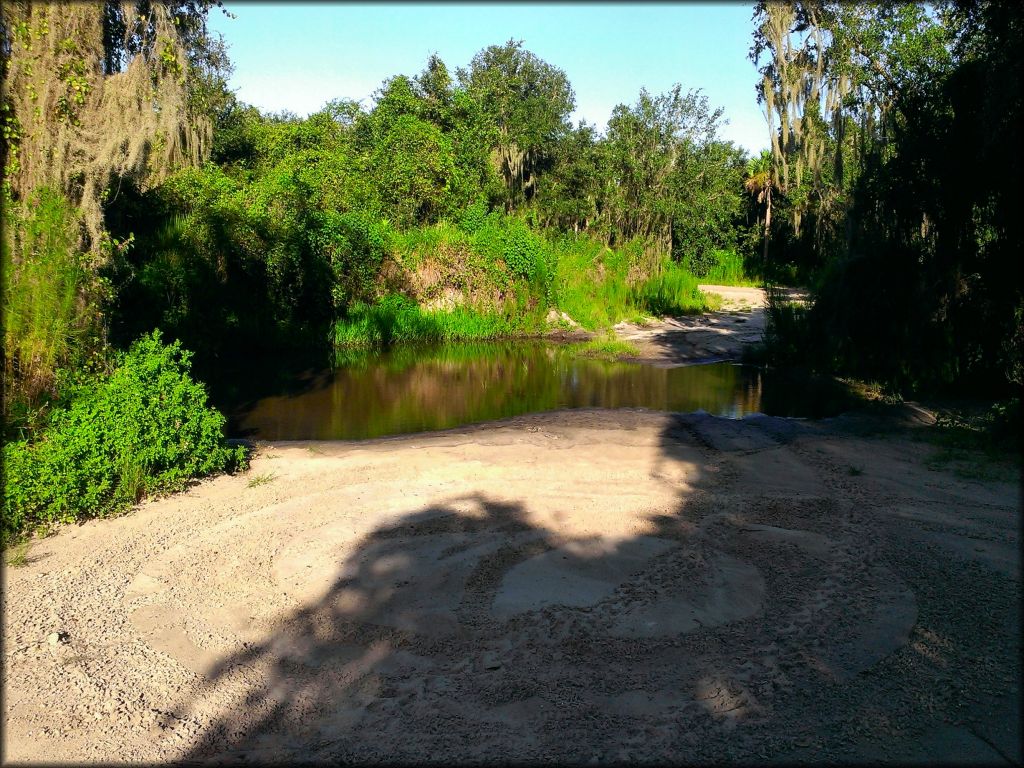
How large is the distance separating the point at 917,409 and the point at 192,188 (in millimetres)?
15221

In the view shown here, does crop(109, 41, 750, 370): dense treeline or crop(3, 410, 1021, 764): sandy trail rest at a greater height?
crop(109, 41, 750, 370): dense treeline

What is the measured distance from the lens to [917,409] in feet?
34.6

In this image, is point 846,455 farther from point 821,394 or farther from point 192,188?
point 192,188

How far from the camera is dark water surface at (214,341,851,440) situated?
38.6 ft

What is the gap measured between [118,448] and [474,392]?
7805 millimetres

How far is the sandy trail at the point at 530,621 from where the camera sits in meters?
3.85

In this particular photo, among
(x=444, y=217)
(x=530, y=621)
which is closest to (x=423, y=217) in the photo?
(x=444, y=217)

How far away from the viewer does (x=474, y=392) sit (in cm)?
1412

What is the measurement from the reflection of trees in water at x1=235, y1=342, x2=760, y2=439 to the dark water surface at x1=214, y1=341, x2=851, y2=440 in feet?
0.06

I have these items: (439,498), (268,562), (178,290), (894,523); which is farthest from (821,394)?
(178,290)

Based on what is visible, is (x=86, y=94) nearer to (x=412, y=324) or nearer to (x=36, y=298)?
(x=36, y=298)

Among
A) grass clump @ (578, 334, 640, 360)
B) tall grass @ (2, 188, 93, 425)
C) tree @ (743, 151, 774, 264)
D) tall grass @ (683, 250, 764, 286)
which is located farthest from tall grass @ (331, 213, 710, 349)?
tall grass @ (2, 188, 93, 425)

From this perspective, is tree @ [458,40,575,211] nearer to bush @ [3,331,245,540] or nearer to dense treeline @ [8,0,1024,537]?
dense treeline @ [8,0,1024,537]

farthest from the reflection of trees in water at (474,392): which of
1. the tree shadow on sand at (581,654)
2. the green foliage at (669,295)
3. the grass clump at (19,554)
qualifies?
the tree shadow on sand at (581,654)
